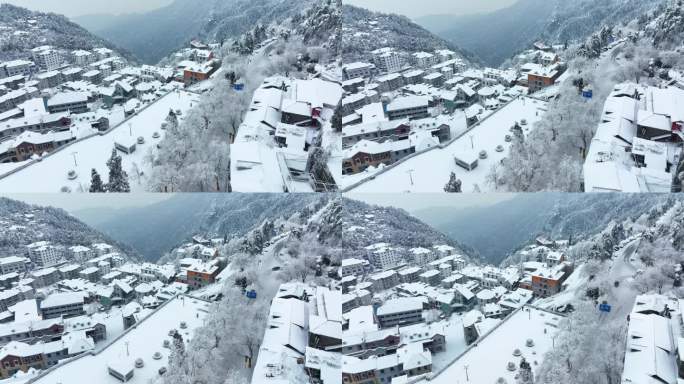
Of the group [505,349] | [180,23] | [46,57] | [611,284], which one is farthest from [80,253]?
[611,284]

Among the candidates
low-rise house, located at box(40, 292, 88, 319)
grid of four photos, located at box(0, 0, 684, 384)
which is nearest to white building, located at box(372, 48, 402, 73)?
grid of four photos, located at box(0, 0, 684, 384)

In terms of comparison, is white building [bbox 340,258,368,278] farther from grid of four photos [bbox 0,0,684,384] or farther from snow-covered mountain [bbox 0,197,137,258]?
snow-covered mountain [bbox 0,197,137,258]

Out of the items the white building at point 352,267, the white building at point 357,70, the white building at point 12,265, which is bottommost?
the white building at point 352,267

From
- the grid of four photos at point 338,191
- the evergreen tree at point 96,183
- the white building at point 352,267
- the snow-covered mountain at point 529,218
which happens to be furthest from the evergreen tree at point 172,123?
the snow-covered mountain at point 529,218

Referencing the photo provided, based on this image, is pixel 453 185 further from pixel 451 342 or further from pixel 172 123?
pixel 172 123

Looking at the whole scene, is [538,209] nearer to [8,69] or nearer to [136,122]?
[136,122]

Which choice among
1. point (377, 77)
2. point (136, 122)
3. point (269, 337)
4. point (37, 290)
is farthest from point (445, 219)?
point (37, 290)

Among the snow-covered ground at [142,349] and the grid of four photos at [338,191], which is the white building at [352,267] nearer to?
the grid of four photos at [338,191]
